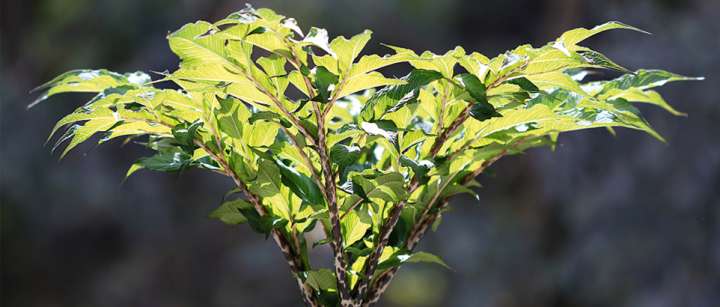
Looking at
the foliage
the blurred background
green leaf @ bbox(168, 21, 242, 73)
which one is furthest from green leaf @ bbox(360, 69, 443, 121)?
the blurred background

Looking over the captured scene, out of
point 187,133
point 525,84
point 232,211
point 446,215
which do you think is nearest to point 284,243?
point 232,211

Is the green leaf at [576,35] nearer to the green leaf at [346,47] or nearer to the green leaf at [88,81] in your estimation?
the green leaf at [346,47]

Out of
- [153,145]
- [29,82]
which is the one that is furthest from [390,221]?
[29,82]

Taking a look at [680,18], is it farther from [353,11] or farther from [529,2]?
[353,11]

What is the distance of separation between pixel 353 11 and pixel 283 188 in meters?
2.81

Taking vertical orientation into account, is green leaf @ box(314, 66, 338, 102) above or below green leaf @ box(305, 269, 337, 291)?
above

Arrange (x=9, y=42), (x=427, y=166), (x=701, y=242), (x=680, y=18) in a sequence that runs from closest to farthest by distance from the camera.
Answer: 1. (x=427, y=166)
2. (x=701, y=242)
3. (x=680, y=18)
4. (x=9, y=42)

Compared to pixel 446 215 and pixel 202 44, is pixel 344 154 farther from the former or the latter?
pixel 446 215

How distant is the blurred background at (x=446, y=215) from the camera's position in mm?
2719

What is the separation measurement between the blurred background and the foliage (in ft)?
6.88

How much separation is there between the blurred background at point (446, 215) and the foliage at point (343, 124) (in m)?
2.10

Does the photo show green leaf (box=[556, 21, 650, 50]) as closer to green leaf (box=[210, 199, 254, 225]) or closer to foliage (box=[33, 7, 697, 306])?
foliage (box=[33, 7, 697, 306])

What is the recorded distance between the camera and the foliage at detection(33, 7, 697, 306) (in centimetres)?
Answer: 60

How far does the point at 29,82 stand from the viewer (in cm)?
355
